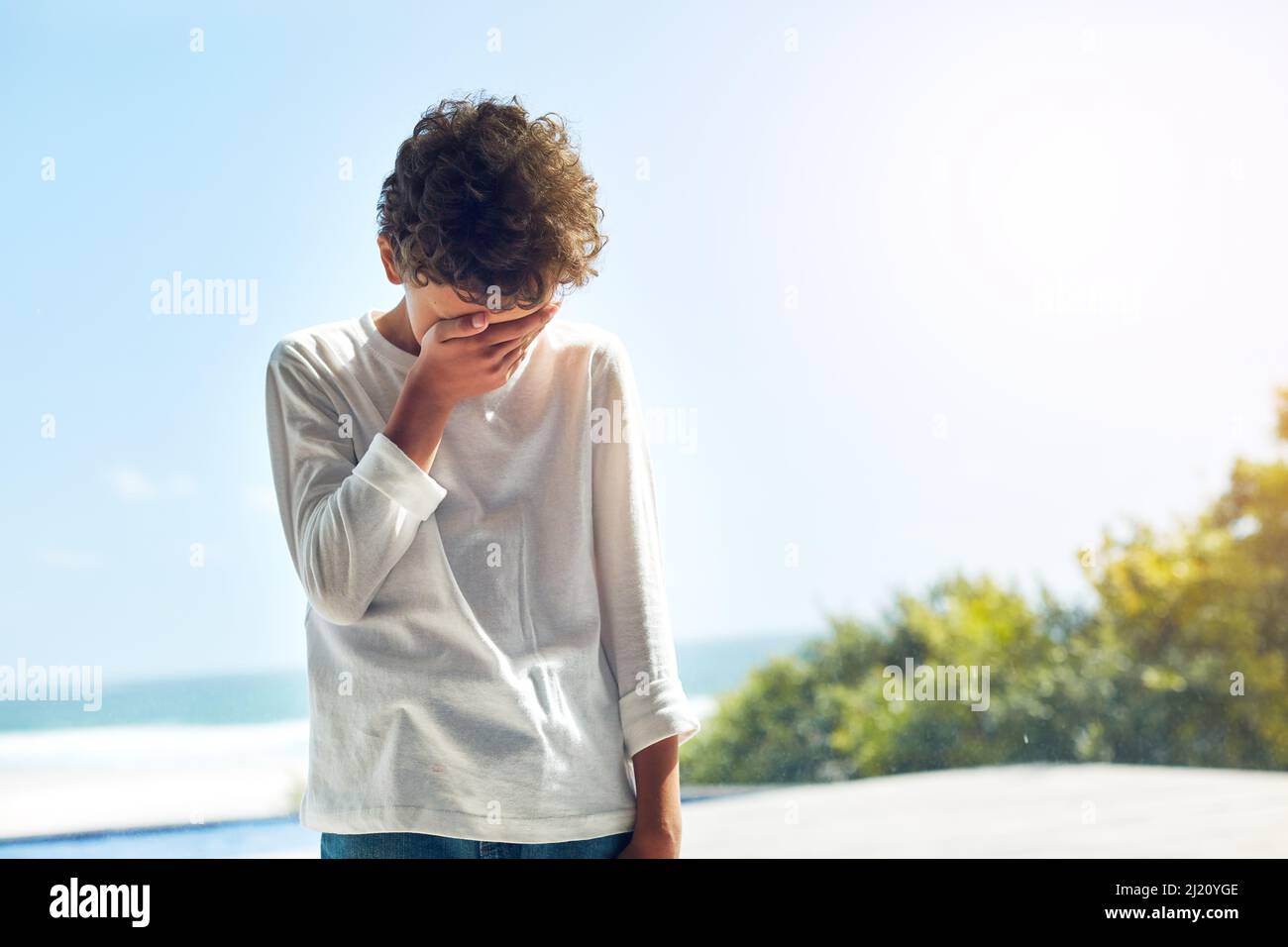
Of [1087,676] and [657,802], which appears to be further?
[1087,676]

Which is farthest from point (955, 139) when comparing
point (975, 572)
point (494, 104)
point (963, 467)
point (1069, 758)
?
point (494, 104)

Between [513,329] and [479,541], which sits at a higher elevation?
[513,329]

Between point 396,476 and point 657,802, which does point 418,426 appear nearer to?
point 396,476

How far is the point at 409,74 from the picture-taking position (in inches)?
135

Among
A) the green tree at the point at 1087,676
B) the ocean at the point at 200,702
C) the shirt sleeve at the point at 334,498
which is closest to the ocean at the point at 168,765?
the ocean at the point at 200,702

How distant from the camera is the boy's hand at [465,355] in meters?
0.77

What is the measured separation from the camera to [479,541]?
31.2 inches

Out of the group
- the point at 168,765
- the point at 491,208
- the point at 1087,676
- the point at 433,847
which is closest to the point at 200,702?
the point at 168,765

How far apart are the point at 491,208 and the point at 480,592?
0.27 metres

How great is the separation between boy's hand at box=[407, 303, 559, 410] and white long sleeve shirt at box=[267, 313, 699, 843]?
51mm

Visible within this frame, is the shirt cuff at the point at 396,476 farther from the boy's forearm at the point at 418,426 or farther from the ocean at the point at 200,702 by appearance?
the ocean at the point at 200,702

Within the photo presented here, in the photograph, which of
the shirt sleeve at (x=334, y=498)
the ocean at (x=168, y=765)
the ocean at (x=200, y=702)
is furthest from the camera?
the ocean at (x=200, y=702)

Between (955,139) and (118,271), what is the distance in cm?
320
